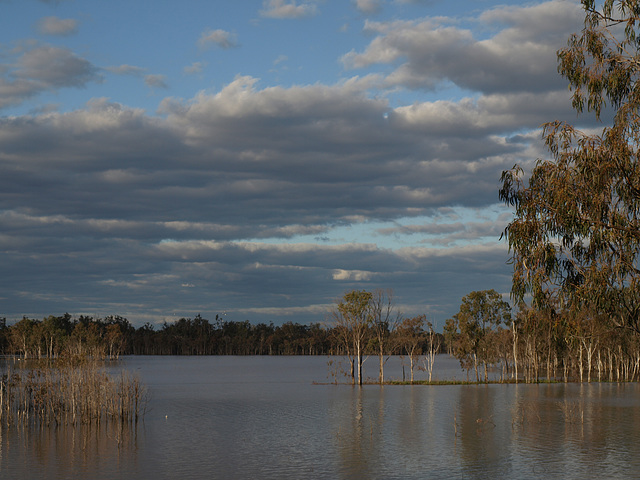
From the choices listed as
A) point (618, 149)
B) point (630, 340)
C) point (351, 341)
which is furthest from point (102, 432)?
point (630, 340)

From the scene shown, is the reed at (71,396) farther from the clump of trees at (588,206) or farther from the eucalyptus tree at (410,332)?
the eucalyptus tree at (410,332)

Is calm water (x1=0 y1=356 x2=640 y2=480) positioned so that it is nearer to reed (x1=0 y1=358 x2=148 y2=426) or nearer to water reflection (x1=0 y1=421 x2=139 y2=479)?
water reflection (x1=0 y1=421 x2=139 y2=479)

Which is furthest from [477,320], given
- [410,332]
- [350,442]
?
[350,442]

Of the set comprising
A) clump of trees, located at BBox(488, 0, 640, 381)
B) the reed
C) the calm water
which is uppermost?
clump of trees, located at BBox(488, 0, 640, 381)

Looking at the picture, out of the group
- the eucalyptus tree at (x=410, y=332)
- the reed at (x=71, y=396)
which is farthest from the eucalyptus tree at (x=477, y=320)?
the reed at (x=71, y=396)

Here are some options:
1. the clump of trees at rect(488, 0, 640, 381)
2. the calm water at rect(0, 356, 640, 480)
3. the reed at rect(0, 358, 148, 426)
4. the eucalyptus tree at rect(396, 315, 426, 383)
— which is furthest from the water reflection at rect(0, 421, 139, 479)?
the eucalyptus tree at rect(396, 315, 426, 383)

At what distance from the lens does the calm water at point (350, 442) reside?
2820 cm

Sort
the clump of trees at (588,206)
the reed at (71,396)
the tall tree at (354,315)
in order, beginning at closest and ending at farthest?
the clump of trees at (588,206), the reed at (71,396), the tall tree at (354,315)

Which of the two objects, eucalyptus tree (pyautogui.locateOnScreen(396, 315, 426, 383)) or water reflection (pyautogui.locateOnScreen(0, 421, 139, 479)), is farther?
eucalyptus tree (pyautogui.locateOnScreen(396, 315, 426, 383))

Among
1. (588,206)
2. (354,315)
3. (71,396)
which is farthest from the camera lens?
(354,315)

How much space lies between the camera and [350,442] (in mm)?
35812

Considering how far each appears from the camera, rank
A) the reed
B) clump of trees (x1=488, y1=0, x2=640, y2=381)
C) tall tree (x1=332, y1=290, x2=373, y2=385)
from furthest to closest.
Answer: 1. tall tree (x1=332, y1=290, x2=373, y2=385)
2. the reed
3. clump of trees (x1=488, y1=0, x2=640, y2=381)

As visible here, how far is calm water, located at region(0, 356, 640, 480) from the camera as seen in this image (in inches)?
1110

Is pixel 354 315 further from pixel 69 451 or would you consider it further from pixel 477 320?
pixel 69 451
